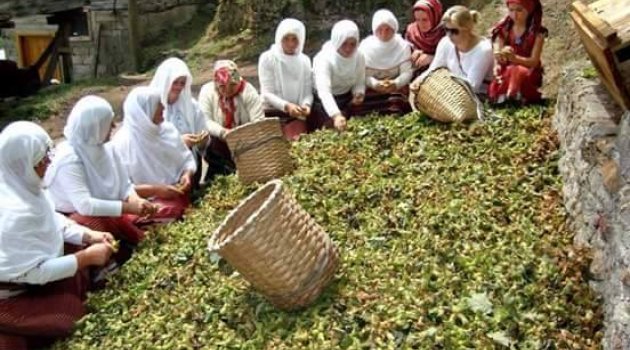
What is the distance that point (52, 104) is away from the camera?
1348 cm

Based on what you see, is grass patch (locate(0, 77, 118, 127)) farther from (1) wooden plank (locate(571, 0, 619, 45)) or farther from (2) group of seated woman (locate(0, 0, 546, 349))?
(1) wooden plank (locate(571, 0, 619, 45))

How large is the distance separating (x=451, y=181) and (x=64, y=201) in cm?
230

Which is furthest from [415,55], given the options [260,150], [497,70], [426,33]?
[260,150]

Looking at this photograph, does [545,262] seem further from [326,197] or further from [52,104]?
[52,104]

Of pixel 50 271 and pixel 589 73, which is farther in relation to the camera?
pixel 589 73

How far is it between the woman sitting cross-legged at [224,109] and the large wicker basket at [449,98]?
1347 millimetres

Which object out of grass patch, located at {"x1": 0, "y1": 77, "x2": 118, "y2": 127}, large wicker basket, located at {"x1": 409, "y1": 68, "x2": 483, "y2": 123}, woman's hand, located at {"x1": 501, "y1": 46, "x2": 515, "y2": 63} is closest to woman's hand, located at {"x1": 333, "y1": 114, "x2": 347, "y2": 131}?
large wicker basket, located at {"x1": 409, "y1": 68, "x2": 483, "y2": 123}

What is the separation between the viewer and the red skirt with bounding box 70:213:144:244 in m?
4.31

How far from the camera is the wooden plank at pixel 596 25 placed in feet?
10.6

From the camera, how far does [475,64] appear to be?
5.38m

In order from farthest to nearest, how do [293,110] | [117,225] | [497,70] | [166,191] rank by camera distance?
[293,110] < [497,70] < [166,191] < [117,225]

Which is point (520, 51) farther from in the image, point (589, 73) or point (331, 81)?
point (331, 81)

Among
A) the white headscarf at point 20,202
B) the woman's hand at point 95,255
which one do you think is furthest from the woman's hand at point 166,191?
the white headscarf at point 20,202

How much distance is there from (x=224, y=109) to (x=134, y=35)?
1120 centimetres
